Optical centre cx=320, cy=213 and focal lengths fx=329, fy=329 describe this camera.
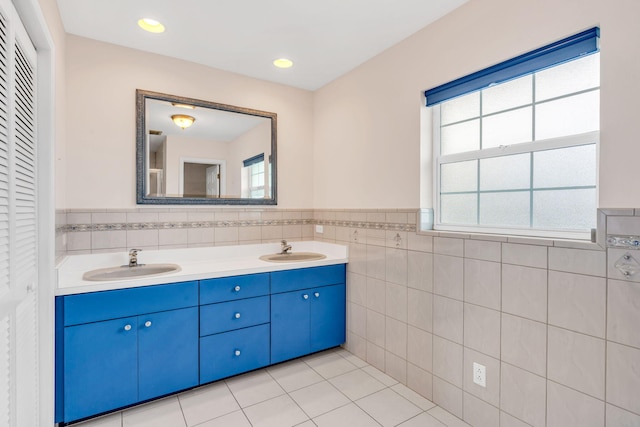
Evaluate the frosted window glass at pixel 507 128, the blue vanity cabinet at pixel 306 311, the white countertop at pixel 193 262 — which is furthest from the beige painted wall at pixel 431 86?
the blue vanity cabinet at pixel 306 311

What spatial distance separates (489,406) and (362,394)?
0.77 meters

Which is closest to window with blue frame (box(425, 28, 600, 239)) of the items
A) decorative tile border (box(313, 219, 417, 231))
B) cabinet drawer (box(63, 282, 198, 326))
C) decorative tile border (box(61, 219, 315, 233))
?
decorative tile border (box(313, 219, 417, 231))

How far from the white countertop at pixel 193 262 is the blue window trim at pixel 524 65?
1.45 metres

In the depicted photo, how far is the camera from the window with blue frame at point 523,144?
1526mm

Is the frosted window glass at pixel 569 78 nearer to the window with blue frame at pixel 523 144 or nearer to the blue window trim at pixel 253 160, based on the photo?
the window with blue frame at pixel 523 144

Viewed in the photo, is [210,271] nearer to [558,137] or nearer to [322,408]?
[322,408]

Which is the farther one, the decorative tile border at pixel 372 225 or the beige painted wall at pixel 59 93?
the decorative tile border at pixel 372 225

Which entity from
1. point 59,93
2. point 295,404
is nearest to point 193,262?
point 295,404

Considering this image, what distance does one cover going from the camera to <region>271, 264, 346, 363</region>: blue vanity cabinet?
8.14ft

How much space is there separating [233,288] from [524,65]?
2160 mm

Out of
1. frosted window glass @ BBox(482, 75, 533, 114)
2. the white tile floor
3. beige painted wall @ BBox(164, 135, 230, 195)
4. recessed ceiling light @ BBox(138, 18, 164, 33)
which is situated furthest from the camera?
beige painted wall @ BBox(164, 135, 230, 195)

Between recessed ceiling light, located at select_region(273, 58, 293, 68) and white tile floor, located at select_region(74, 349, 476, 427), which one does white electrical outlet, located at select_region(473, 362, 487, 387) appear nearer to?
white tile floor, located at select_region(74, 349, 476, 427)

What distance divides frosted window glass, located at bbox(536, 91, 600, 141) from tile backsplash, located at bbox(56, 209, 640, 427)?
46 cm

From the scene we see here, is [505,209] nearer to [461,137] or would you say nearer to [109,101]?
[461,137]
